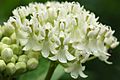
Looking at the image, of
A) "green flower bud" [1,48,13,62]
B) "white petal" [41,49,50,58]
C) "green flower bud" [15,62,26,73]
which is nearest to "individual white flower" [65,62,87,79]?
"white petal" [41,49,50,58]

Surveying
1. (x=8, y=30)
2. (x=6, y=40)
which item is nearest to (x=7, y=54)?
(x=6, y=40)

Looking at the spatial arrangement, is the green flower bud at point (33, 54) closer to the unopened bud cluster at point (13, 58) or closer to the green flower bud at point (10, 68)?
the unopened bud cluster at point (13, 58)

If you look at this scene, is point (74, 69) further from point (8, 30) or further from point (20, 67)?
point (8, 30)

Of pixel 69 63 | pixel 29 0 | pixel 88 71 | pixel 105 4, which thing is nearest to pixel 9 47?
pixel 69 63

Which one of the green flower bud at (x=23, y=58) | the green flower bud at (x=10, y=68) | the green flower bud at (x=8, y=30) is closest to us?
the green flower bud at (x=10, y=68)

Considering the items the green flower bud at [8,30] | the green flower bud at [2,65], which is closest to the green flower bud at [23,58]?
the green flower bud at [2,65]

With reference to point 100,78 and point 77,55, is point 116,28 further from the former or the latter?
point 77,55

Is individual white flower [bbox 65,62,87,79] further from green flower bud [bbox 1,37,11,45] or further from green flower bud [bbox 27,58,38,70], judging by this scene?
green flower bud [bbox 1,37,11,45]
